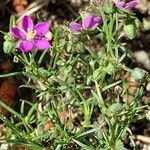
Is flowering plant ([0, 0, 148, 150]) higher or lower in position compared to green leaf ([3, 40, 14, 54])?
lower

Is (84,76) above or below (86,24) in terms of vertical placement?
below

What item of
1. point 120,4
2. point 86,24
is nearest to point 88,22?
point 86,24

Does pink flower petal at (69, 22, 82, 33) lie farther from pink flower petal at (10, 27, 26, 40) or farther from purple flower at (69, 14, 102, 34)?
pink flower petal at (10, 27, 26, 40)

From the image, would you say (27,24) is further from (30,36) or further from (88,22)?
(88,22)

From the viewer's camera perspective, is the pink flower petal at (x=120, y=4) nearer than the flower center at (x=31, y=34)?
Yes

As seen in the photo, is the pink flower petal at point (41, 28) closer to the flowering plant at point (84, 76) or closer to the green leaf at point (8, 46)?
the flowering plant at point (84, 76)

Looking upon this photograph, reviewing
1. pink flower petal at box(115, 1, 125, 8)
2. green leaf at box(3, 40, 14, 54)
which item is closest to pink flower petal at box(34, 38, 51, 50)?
green leaf at box(3, 40, 14, 54)

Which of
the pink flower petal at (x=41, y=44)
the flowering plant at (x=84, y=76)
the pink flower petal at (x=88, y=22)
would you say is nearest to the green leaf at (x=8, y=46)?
the flowering plant at (x=84, y=76)
